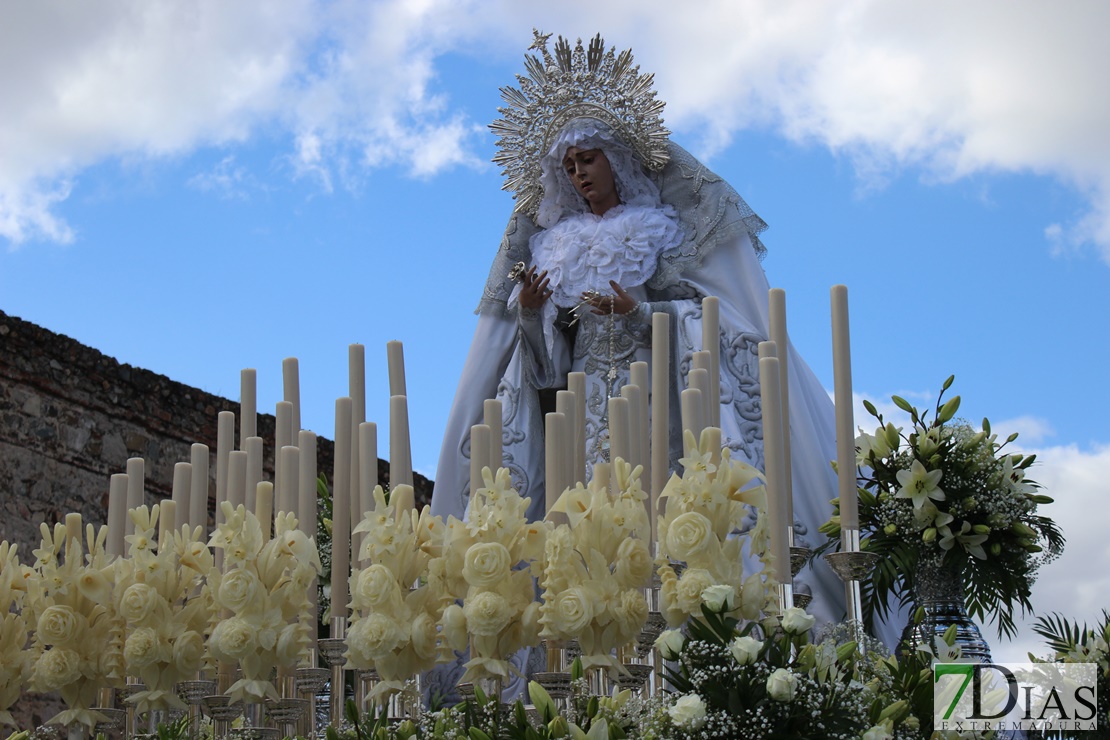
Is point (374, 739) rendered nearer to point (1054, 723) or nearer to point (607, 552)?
point (607, 552)

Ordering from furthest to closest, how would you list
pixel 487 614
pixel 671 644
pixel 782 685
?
1. pixel 487 614
2. pixel 671 644
3. pixel 782 685

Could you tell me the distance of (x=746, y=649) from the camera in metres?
2.61

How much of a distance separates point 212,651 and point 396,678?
425 mm

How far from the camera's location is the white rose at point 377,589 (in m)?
2.97

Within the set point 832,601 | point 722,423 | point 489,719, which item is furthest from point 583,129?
point 489,719

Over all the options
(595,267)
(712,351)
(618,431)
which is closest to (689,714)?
(618,431)

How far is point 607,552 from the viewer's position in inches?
115

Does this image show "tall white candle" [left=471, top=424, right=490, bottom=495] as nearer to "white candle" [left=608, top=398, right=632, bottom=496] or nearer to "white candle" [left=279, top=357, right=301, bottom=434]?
"white candle" [left=608, top=398, right=632, bottom=496]

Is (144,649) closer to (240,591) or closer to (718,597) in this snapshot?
A: (240,591)

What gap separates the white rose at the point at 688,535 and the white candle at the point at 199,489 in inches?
55.9

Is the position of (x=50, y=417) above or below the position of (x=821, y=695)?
above

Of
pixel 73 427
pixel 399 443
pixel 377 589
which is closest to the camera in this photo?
pixel 377 589

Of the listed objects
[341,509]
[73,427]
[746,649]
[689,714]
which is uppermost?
[73,427]

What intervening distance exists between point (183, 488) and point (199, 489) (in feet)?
0.16
